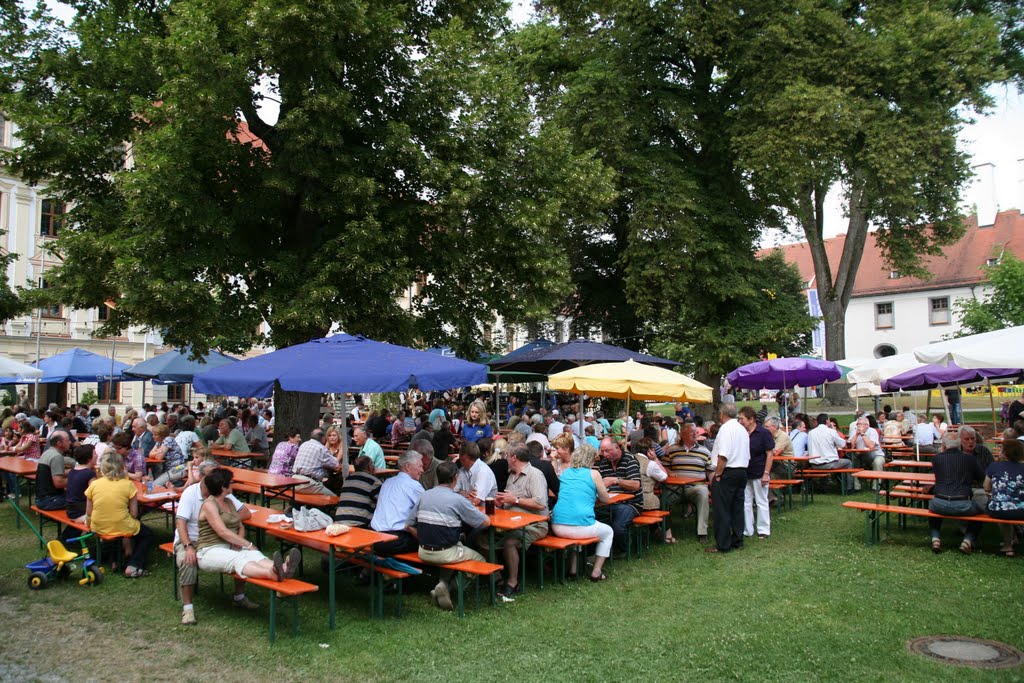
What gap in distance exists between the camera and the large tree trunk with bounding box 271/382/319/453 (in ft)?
47.8

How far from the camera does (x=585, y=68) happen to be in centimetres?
2244

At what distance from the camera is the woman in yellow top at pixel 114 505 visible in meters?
7.66

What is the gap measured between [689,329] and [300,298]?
15.2 meters

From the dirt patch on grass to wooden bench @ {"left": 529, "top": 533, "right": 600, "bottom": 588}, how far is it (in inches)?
113

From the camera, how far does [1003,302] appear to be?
1524 inches

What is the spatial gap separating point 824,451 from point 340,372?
887cm

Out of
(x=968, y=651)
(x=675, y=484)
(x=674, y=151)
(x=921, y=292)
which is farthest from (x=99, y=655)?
(x=921, y=292)

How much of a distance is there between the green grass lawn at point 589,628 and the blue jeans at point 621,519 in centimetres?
40

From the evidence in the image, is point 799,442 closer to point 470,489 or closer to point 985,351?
point 985,351

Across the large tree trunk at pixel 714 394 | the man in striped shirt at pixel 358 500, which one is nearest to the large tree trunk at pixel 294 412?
the man in striped shirt at pixel 358 500

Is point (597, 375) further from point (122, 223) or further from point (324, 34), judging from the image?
point (122, 223)

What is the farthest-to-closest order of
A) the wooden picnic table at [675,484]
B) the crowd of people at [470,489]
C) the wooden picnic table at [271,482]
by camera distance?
the wooden picnic table at [675,484]
the wooden picnic table at [271,482]
the crowd of people at [470,489]

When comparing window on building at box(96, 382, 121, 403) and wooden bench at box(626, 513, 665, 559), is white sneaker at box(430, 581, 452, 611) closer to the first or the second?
wooden bench at box(626, 513, 665, 559)

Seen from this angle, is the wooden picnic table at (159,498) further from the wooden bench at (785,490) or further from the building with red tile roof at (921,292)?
the building with red tile roof at (921,292)
